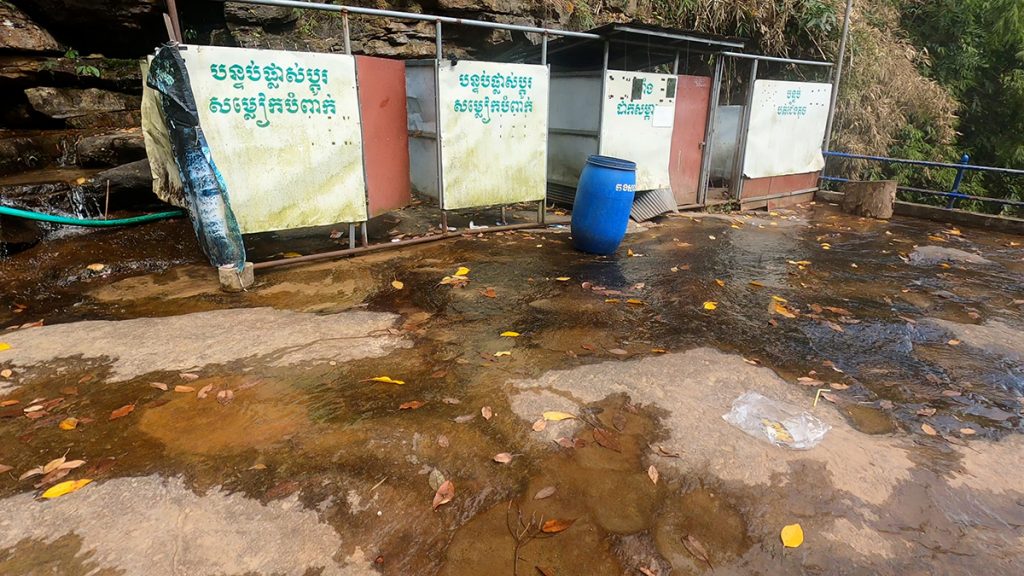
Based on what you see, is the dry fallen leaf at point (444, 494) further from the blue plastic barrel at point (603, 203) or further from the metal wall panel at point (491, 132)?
the metal wall panel at point (491, 132)

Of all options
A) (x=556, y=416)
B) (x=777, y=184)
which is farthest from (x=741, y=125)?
(x=556, y=416)

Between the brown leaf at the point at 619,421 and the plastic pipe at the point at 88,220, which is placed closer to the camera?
the brown leaf at the point at 619,421

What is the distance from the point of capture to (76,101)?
7.29 metres

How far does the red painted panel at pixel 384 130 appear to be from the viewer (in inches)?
217

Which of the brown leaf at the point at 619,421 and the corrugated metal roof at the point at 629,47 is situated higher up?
the corrugated metal roof at the point at 629,47

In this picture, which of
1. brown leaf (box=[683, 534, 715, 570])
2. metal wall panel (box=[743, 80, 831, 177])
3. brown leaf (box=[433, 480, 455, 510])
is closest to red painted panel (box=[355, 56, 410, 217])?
brown leaf (box=[433, 480, 455, 510])

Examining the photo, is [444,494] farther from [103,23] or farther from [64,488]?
[103,23]

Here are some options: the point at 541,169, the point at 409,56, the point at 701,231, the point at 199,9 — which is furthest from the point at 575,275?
the point at 199,9

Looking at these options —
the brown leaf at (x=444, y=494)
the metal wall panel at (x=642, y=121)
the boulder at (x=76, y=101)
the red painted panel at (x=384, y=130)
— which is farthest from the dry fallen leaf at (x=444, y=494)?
the boulder at (x=76, y=101)

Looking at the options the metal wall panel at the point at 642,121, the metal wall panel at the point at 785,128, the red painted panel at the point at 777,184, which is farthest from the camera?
the red painted panel at the point at 777,184

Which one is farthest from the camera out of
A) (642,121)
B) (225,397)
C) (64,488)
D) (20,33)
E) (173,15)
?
(642,121)

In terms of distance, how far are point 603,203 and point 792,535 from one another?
13.6 ft

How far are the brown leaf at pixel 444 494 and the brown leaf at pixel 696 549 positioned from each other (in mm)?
1031

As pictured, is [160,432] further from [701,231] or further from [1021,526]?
[701,231]
